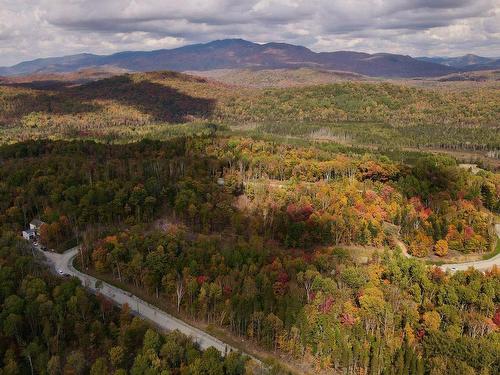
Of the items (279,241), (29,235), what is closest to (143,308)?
(279,241)

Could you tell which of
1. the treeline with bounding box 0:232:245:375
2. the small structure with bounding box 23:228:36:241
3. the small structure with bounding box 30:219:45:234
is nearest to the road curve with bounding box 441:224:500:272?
the treeline with bounding box 0:232:245:375

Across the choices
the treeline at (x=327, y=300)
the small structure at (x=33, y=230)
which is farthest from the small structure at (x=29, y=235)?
the treeline at (x=327, y=300)

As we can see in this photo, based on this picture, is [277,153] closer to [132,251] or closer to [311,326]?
[132,251]

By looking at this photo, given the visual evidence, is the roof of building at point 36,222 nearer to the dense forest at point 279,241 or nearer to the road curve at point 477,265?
the dense forest at point 279,241

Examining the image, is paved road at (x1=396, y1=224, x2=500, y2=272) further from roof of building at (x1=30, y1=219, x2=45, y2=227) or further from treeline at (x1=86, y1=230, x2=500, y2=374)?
roof of building at (x1=30, y1=219, x2=45, y2=227)

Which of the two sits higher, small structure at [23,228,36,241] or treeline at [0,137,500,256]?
treeline at [0,137,500,256]

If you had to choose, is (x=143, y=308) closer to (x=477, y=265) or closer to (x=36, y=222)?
(x=36, y=222)
